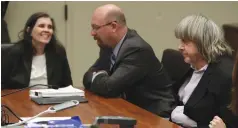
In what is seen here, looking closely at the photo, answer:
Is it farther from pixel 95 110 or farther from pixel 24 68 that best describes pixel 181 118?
pixel 24 68

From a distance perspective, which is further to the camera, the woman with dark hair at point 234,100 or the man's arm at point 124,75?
the man's arm at point 124,75

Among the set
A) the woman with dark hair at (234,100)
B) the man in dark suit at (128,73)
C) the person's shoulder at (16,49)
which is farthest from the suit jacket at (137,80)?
the person's shoulder at (16,49)

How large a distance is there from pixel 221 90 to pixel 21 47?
69.5 inches

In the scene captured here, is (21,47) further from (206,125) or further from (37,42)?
(206,125)

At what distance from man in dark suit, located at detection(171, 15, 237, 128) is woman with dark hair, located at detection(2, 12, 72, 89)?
1260 mm

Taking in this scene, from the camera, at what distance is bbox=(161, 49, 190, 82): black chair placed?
3.16 meters

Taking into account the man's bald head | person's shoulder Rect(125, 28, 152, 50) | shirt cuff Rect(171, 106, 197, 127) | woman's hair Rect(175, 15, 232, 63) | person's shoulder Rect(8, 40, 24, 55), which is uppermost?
the man's bald head

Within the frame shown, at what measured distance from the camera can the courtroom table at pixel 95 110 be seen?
6.55ft

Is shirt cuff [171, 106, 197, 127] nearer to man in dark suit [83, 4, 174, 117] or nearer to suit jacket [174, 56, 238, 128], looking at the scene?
suit jacket [174, 56, 238, 128]

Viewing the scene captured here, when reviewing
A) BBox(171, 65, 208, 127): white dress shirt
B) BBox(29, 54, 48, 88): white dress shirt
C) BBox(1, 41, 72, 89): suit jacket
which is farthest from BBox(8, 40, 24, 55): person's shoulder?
BBox(171, 65, 208, 127): white dress shirt

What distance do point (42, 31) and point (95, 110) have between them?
5.00 feet

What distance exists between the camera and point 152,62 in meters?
2.81

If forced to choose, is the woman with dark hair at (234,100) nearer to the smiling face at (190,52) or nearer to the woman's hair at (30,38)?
the smiling face at (190,52)

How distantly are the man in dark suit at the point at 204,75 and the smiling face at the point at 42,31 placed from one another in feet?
4.54
